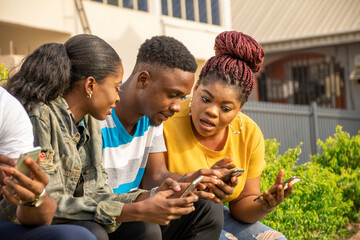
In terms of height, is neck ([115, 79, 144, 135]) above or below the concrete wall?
above

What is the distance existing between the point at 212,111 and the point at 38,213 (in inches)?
57.0

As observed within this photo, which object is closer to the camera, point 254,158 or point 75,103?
point 75,103

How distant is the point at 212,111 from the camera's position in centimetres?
323

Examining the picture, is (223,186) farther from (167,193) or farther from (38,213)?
(38,213)

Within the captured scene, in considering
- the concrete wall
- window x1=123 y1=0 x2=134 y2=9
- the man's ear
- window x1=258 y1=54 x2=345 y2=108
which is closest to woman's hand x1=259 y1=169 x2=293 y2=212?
the man's ear

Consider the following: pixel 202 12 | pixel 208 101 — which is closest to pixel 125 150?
pixel 208 101

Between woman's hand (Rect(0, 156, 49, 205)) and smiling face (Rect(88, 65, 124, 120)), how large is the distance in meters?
0.70

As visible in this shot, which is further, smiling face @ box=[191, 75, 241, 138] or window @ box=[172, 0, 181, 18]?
window @ box=[172, 0, 181, 18]

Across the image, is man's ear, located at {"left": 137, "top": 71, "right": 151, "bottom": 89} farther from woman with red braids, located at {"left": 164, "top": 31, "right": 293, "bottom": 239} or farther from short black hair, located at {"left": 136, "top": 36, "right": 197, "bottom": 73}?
woman with red braids, located at {"left": 164, "top": 31, "right": 293, "bottom": 239}

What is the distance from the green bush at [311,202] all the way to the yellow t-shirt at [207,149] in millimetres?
983

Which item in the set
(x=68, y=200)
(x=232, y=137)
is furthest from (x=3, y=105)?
(x=232, y=137)

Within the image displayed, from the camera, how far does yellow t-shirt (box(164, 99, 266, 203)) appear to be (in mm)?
3332

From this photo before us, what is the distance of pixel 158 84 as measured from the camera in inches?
122

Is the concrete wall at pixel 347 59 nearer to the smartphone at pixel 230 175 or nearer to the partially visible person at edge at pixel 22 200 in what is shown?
the smartphone at pixel 230 175
